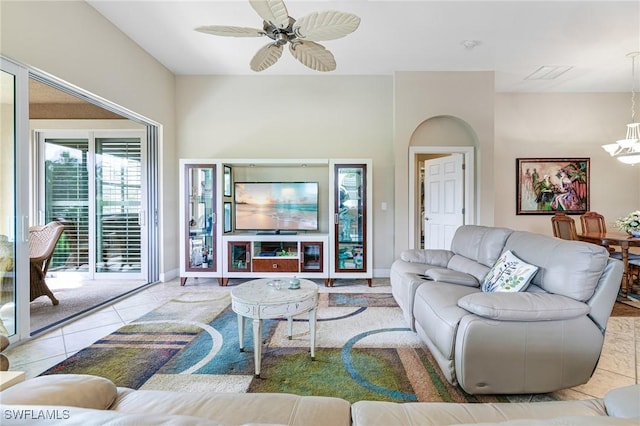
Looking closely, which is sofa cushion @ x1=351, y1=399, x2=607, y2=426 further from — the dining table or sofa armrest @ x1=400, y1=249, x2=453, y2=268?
the dining table

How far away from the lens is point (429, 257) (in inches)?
128

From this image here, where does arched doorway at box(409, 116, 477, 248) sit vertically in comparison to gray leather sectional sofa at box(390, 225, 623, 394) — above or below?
above

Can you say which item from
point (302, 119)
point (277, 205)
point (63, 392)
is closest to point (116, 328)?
point (63, 392)

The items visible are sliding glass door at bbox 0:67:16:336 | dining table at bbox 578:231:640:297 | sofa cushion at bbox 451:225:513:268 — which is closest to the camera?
sliding glass door at bbox 0:67:16:336

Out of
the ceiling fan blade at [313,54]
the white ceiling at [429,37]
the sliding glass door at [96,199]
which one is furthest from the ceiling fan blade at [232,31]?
the sliding glass door at [96,199]

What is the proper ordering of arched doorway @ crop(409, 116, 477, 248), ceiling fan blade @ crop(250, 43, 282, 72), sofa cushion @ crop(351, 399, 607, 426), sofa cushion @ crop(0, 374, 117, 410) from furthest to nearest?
arched doorway @ crop(409, 116, 477, 248), ceiling fan blade @ crop(250, 43, 282, 72), sofa cushion @ crop(351, 399, 607, 426), sofa cushion @ crop(0, 374, 117, 410)

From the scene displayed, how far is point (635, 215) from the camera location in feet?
12.3

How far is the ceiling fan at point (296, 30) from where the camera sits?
1.94m

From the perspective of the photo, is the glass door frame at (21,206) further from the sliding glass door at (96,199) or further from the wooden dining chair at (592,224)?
the wooden dining chair at (592,224)

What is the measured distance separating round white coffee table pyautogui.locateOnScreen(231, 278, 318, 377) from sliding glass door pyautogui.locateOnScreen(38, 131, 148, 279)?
2915 millimetres

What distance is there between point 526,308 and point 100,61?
432cm

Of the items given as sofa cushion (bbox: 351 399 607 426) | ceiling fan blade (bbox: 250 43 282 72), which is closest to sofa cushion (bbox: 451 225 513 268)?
sofa cushion (bbox: 351 399 607 426)

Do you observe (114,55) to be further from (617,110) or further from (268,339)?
(617,110)

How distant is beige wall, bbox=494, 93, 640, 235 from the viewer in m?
5.14
